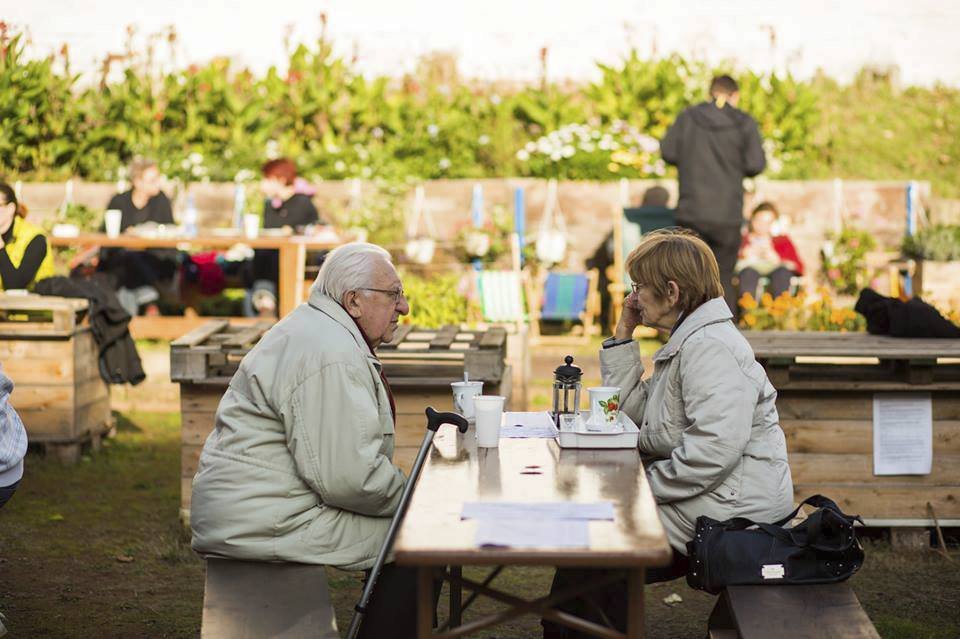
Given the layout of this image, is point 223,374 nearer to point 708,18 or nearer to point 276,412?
point 276,412

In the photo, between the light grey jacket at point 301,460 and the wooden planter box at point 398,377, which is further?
the wooden planter box at point 398,377

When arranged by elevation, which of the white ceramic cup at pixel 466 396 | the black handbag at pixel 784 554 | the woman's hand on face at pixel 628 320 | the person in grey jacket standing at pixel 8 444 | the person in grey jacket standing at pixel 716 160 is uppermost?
the person in grey jacket standing at pixel 716 160

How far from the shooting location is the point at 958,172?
16.0 meters

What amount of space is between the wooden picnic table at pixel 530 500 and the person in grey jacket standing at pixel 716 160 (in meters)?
6.90

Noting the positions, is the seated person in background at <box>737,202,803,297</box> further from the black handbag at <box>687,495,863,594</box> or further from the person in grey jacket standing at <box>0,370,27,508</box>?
the person in grey jacket standing at <box>0,370,27,508</box>

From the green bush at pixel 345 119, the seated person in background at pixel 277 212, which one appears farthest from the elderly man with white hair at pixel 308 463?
the green bush at pixel 345 119

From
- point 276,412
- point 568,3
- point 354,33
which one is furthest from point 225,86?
point 276,412

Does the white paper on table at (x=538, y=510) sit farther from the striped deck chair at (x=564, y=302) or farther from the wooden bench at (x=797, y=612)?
the striped deck chair at (x=564, y=302)

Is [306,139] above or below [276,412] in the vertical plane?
above

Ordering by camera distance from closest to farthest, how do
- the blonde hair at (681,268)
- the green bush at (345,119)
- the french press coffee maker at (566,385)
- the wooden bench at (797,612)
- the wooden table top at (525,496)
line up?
the wooden table top at (525,496) < the wooden bench at (797,612) < the blonde hair at (681,268) < the french press coffee maker at (566,385) < the green bush at (345,119)

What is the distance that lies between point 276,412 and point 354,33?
14.5 metres

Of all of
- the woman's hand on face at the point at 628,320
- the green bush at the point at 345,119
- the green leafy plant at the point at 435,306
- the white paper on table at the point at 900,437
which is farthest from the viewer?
the green bush at the point at 345,119

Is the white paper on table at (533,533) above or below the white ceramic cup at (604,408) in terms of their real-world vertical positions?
below

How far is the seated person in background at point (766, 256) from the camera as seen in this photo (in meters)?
11.6
